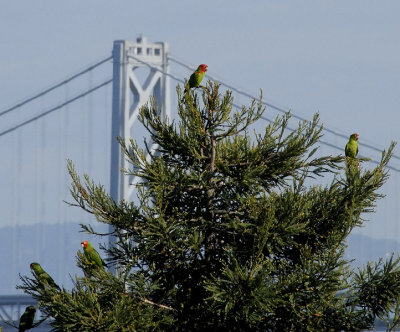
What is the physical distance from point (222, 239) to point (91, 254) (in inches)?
66.7

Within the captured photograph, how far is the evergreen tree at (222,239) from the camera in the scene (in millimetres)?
12500

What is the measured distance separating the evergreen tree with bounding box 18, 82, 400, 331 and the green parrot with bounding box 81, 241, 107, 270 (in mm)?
97

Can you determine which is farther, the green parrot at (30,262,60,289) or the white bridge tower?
the white bridge tower

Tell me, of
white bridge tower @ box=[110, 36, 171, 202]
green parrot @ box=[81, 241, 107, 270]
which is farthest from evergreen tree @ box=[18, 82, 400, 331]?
white bridge tower @ box=[110, 36, 171, 202]

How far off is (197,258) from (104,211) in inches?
54.2

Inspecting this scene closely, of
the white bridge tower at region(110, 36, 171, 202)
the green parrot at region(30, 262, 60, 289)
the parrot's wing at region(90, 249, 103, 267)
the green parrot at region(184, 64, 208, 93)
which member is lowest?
the green parrot at region(30, 262, 60, 289)

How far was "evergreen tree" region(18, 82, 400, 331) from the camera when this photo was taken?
12.5 meters

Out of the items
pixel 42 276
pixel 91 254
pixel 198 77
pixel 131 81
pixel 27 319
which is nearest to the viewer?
pixel 91 254

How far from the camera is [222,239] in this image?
1334cm

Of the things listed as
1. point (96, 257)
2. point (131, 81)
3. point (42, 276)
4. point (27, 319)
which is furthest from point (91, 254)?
point (131, 81)

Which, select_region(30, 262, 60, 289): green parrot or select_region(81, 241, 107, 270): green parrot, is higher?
select_region(81, 241, 107, 270): green parrot

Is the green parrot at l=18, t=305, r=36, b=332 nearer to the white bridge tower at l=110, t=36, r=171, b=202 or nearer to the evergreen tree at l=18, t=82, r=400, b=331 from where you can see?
the evergreen tree at l=18, t=82, r=400, b=331

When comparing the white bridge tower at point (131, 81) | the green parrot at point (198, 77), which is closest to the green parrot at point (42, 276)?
the green parrot at point (198, 77)

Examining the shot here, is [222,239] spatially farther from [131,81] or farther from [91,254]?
[131,81]
